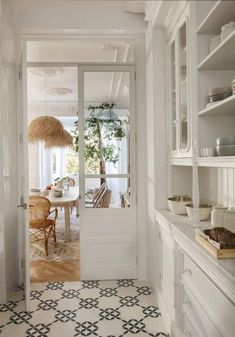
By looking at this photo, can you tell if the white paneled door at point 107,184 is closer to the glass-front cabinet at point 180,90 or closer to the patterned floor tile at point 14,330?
the glass-front cabinet at point 180,90

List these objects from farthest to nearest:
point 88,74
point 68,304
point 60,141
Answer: point 60,141 → point 88,74 → point 68,304

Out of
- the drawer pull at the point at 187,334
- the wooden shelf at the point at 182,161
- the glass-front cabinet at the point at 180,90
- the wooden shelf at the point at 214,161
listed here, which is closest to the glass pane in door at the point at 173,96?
the glass-front cabinet at the point at 180,90

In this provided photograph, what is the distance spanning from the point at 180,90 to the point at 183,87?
49mm

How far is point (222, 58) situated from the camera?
1671 mm

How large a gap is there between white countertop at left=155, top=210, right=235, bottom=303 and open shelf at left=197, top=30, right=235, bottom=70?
993 mm

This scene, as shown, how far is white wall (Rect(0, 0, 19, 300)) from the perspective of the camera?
254cm

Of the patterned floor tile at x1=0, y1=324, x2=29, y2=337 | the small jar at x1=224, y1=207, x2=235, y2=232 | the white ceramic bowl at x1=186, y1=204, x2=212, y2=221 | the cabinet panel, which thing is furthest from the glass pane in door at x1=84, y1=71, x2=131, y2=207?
the small jar at x1=224, y1=207, x2=235, y2=232

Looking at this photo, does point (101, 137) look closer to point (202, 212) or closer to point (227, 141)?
point (202, 212)

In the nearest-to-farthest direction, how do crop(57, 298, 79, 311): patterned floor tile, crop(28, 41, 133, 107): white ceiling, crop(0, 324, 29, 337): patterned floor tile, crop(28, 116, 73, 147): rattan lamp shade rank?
crop(0, 324, 29, 337): patterned floor tile
crop(57, 298, 79, 311): patterned floor tile
crop(28, 41, 133, 107): white ceiling
crop(28, 116, 73, 147): rattan lamp shade

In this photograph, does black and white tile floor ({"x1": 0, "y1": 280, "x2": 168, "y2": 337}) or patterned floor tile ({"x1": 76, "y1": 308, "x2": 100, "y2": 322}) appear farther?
patterned floor tile ({"x1": 76, "y1": 308, "x2": 100, "y2": 322})

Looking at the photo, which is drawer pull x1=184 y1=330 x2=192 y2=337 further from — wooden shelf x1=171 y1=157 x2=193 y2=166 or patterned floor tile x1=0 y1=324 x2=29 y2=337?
patterned floor tile x1=0 y1=324 x2=29 y2=337

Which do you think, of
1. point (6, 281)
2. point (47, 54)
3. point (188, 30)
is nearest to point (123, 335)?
point (6, 281)

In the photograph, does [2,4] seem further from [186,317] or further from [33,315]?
[186,317]

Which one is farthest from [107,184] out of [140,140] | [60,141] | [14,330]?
[60,141]
